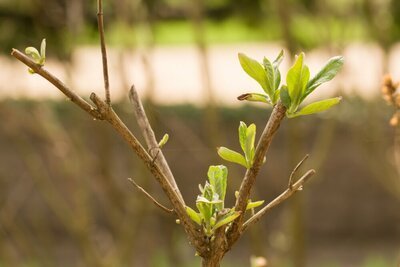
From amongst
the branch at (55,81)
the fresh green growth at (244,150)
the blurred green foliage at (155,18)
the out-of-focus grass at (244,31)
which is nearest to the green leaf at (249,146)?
the fresh green growth at (244,150)

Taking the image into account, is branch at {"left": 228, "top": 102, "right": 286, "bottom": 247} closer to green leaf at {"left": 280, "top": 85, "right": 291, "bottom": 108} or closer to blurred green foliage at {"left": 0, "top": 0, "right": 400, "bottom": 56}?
green leaf at {"left": 280, "top": 85, "right": 291, "bottom": 108}

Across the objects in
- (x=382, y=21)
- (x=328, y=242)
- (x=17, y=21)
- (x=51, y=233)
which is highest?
(x=17, y=21)

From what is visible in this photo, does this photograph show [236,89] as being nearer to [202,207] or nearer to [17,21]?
[17,21]

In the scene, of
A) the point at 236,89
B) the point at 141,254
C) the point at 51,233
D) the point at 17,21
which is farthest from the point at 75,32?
the point at 236,89

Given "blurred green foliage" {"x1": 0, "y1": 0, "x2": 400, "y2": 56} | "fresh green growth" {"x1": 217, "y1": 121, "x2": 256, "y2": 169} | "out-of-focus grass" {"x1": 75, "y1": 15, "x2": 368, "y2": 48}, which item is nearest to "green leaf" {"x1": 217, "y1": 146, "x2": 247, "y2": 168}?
"fresh green growth" {"x1": 217, "y1": 121, "x2": 256, "y2": 169}

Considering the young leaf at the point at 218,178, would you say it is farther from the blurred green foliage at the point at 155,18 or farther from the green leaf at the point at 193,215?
the blurred green foliage at the point at 155,18

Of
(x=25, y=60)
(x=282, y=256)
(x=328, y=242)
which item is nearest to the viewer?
(x=25, y=60)
